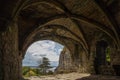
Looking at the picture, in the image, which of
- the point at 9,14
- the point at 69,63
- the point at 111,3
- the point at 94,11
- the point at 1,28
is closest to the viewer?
the point at 1,28

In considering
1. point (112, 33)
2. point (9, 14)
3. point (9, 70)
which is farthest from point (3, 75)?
point (112, 33)

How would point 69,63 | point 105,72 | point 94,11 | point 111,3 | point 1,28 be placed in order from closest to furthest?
point 1,28 < point 111,3 < point 94,11 < point 105,72 < point 69,63

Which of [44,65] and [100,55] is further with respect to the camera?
[44,65]

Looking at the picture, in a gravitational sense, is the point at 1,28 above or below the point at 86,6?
below

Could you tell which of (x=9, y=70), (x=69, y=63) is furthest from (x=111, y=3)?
(x=69, y=63)

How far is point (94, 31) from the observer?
52.1ft

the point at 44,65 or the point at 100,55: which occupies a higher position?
the point at 100,55

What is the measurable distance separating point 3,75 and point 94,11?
7.38 m

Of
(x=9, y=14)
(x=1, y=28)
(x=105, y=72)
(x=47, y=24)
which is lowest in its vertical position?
(x=105, y=72)

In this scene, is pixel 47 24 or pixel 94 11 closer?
pixel 94 11

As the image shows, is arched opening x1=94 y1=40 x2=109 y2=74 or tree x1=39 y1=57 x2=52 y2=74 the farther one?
tree x1=39 y1=57 x2=52 y2=74

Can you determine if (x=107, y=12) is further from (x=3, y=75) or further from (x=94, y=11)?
(x=3, y=75)

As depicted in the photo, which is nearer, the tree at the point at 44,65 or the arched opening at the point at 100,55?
the arched opening at the point at 100,55

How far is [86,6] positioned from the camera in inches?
497
